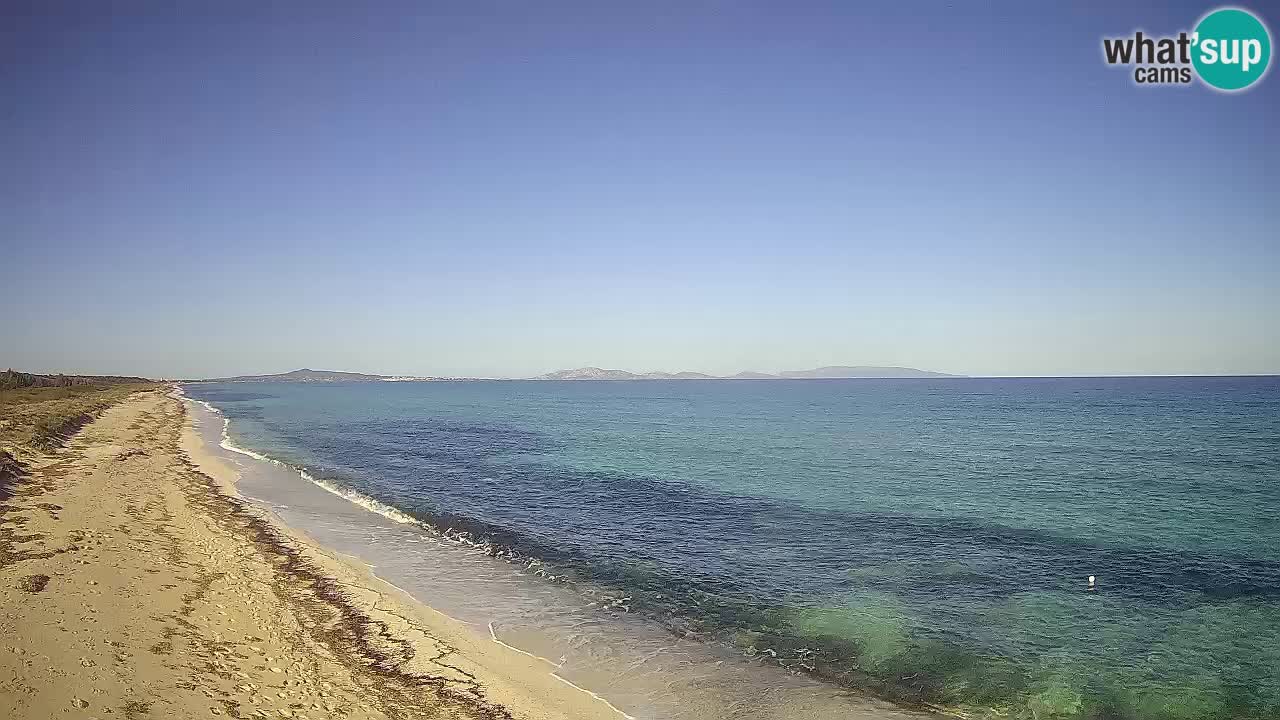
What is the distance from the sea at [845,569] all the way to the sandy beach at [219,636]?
1.22 metres

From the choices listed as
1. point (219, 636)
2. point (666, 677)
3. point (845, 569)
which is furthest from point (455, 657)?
point (845, 569)

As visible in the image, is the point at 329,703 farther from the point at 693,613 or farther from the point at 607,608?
the point at 693,613

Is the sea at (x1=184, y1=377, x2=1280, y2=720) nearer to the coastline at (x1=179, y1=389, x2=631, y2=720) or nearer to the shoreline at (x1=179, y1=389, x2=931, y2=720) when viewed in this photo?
the shoreline at (x1=179, y1=389, x2=931, y2=720)

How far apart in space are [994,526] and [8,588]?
27205mm

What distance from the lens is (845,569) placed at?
17609 millimetres

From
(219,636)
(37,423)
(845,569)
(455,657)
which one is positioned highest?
(37,423)

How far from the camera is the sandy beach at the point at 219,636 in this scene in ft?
29.8

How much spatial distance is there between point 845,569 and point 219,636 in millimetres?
14769

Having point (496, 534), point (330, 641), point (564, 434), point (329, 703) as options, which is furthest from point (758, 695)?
point (564, 434)

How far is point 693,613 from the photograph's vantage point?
1420 cm

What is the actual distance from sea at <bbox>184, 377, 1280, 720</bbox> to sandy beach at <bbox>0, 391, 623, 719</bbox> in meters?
1.22

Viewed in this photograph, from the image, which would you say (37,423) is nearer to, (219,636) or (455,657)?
(219,636)

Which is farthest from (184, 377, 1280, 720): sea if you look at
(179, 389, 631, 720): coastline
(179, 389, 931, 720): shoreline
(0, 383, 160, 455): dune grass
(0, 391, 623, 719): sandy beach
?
(0, 383, 160, 455): dune grass

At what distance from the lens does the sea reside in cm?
1113
